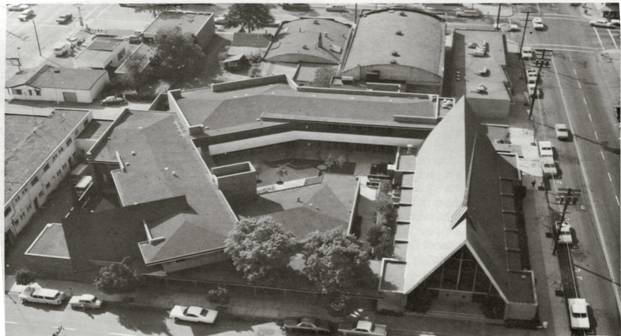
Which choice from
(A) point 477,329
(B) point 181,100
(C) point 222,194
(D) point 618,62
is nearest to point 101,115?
(B) point 181,100

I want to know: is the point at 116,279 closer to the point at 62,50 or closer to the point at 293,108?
the point at 293,108

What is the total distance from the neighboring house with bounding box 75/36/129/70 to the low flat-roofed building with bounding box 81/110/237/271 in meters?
30.8

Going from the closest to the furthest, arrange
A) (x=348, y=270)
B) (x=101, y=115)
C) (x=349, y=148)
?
(x=348, y=270)
(x=349, y=148)
(x=101, y=115)

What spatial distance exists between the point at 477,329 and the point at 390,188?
28.3 m

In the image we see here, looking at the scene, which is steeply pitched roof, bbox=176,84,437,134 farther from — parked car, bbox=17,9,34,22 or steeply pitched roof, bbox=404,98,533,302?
parked car, bbox=17,9,34,22

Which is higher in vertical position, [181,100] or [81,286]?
[181,100]

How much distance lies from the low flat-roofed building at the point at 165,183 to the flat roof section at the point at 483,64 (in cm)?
5624

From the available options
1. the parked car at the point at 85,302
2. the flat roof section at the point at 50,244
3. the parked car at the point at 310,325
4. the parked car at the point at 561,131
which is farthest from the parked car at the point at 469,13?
the parked car at the point at 85,302

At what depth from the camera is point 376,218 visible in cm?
9725

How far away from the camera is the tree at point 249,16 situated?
15338 centimetres

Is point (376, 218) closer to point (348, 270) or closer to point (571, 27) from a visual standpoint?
point (348, 270)

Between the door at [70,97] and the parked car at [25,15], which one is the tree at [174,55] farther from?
the parked car at [25,15]

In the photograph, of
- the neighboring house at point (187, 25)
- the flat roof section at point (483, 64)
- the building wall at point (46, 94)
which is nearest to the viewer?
the flat roof section at point (483, 64)

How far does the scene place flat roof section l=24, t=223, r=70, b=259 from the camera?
86.7 meters
